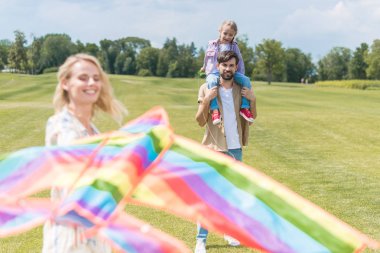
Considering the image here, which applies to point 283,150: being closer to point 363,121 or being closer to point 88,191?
point 363,121

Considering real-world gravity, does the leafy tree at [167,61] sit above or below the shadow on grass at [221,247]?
above

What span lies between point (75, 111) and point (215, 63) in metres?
3.43

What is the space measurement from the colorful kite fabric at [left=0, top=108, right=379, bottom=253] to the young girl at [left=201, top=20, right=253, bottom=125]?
2.77m

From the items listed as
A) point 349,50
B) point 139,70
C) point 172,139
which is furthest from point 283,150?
point 349,50

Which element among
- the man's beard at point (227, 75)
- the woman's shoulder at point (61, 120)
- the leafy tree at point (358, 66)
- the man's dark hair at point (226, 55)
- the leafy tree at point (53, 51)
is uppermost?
the leafy tree at point (53, 51)

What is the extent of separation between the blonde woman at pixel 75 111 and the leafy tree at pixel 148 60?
118m

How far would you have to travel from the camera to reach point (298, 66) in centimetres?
12525

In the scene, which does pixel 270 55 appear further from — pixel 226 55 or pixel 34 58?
pixel 226 55

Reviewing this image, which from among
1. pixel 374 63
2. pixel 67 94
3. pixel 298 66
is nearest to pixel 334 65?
pixel 298 66

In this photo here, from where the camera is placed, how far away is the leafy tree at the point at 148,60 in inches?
4796

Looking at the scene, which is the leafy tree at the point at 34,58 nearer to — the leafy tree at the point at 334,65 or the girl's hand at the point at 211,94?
the leafy tree at the point at 334,65

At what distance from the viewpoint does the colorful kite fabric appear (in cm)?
317

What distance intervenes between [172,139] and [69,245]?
32.4 inches

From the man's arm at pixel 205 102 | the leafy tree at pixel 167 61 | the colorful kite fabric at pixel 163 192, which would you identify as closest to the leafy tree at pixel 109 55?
the leafy tree at pixel 167 61
